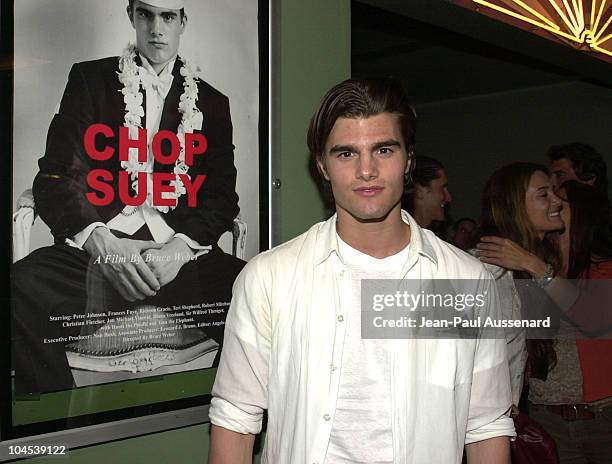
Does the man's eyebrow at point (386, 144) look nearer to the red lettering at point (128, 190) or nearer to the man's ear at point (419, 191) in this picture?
the red lettering at point (128, 190)

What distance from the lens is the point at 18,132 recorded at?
1.39m

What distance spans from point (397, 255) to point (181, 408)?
65cm

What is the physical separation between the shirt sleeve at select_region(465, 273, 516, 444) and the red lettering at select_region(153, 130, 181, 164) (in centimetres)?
81

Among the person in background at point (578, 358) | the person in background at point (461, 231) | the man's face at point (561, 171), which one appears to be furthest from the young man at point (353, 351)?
the person in background at point (461, 231)

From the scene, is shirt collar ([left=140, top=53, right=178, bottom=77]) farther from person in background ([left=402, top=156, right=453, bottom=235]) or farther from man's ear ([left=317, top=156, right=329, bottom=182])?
person in background ([left=402, top=156, right=453, bottom=235])

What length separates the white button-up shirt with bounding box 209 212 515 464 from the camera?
4.62 feet

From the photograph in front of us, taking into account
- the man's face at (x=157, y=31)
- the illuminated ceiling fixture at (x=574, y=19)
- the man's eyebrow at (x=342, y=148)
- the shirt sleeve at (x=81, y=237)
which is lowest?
the shirt sleeve at (x=81, y=237)

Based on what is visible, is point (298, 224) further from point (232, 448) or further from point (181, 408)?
point (232, 448)

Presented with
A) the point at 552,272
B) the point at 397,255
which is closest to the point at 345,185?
the point at 397,255

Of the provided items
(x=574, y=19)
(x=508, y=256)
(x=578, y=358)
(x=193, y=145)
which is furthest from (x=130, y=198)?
(x=574, y=19)

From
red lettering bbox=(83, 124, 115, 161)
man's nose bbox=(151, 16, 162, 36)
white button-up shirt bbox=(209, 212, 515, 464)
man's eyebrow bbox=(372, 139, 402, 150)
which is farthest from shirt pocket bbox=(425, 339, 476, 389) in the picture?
man's nose bbox=(151, 16, 162, 36)

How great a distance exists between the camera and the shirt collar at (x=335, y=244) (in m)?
1.51

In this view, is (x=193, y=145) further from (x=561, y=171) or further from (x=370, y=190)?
(x=561, y=171)

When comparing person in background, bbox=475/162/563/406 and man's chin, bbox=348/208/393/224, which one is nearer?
man's chin, bbox=348/208/393/224
